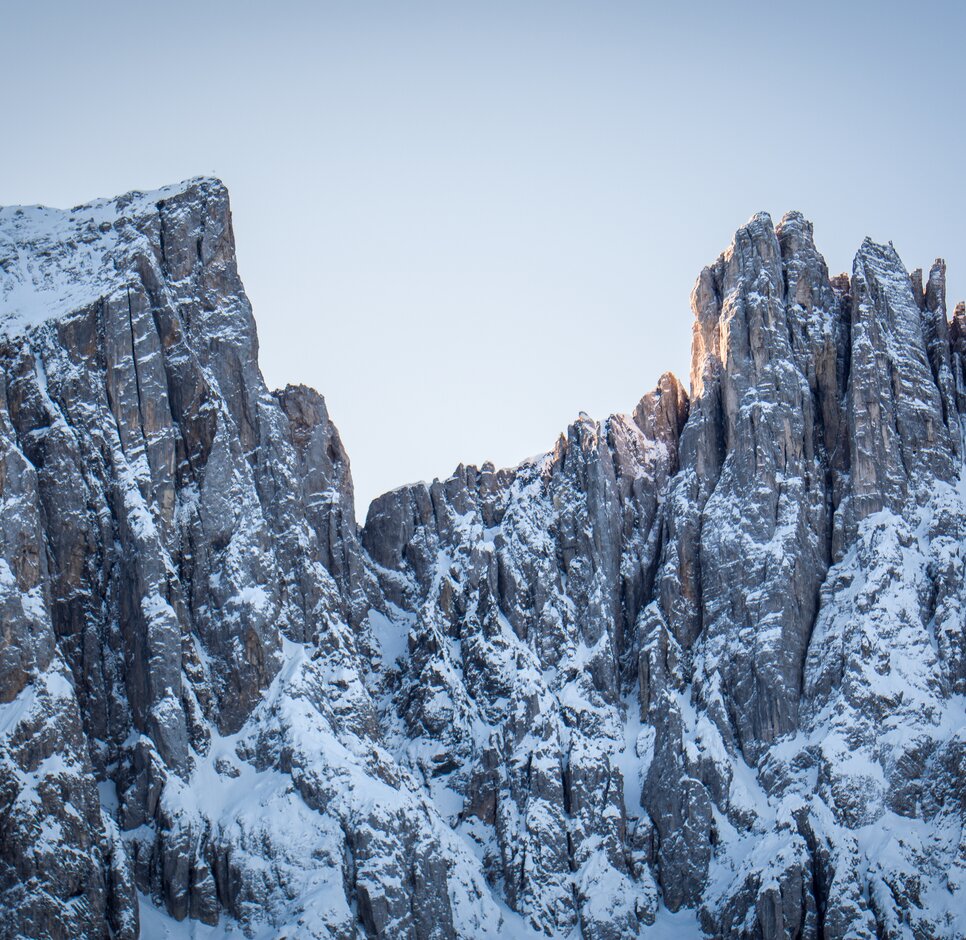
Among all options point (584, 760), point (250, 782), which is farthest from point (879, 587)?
point (250, 782)

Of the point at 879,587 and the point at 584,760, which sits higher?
the point at 879,587

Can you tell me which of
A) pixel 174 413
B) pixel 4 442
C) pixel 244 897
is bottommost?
pixel 244 897

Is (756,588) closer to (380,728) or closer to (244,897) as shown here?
(380,728)

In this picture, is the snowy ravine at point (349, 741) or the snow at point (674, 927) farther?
the snow at point (674, 927)

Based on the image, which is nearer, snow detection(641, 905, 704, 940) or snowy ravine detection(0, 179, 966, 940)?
snowy ravine detection(0, 179, 966, 940)

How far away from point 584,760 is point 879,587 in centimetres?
3642

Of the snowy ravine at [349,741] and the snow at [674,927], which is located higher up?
the snowy ravine at [349,741]

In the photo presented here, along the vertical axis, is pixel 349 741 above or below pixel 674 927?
above

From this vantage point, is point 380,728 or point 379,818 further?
point 380,728

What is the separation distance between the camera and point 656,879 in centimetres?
18788

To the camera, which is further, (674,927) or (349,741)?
(349,741)

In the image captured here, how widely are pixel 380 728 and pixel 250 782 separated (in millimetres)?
20688

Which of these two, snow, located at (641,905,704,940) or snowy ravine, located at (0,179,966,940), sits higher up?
snowy ravine, located at (0,179,966,940)

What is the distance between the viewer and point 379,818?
178625 millimetres
